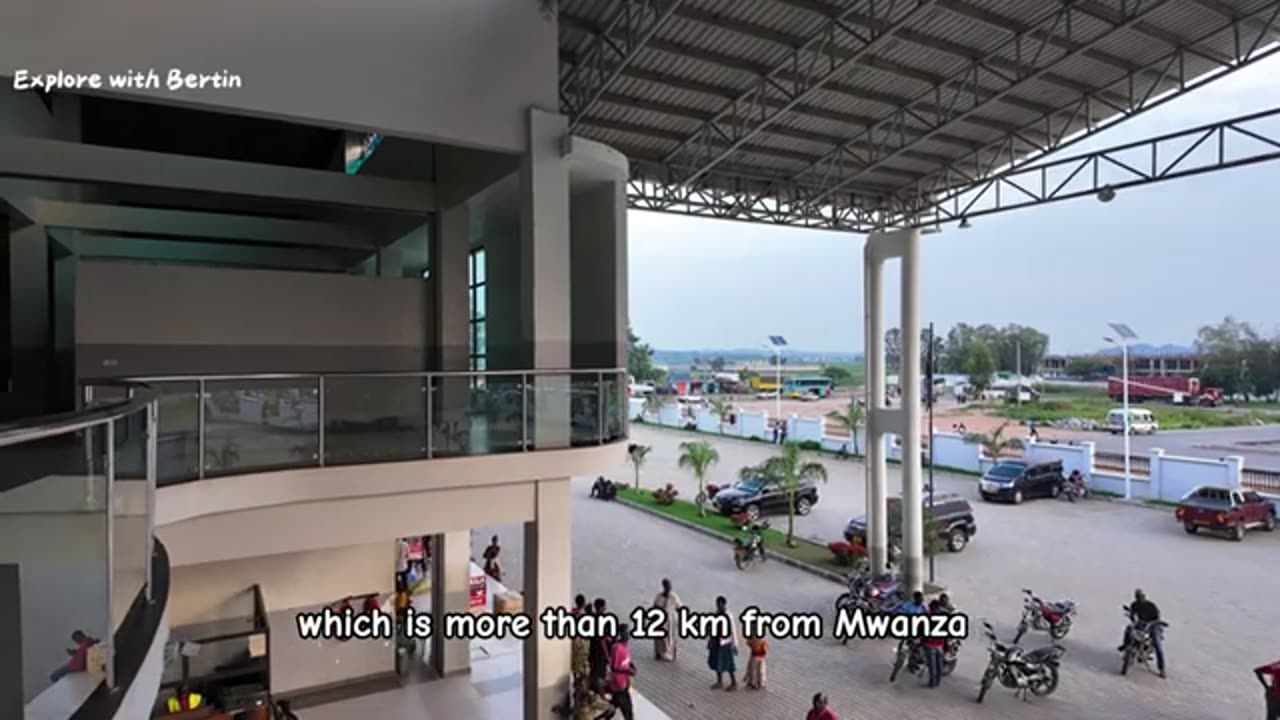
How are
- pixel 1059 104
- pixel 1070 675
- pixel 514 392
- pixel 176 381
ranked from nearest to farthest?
1. pixel 176 381
2. pixel 514 392
3. pixel 1070 675
4. pixel 1059 104

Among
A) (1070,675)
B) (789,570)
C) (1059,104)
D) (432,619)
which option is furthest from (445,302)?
(1059,104)

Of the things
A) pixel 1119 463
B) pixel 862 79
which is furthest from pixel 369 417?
pixel 1119 463

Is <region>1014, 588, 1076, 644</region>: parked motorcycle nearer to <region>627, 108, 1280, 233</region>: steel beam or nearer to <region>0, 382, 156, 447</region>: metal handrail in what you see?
<region>627, 108, 1280, 233</region>: steel beam

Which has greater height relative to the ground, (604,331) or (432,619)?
(604,331)

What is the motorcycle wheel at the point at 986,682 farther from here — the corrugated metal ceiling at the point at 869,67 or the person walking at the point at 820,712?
the corrugated metal ceiling at the point at 869,67

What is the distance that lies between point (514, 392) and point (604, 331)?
3251mm

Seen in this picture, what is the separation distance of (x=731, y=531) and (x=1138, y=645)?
11.3 m

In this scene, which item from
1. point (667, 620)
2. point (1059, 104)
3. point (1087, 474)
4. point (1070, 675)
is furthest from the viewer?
point (1087, 474)

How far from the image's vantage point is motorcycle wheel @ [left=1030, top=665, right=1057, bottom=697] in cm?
1052

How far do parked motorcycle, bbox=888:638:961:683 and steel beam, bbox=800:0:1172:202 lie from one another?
9.73 metres

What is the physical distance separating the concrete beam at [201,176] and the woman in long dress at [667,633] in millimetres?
7619

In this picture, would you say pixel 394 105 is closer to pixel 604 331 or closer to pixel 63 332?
pixel 604 331

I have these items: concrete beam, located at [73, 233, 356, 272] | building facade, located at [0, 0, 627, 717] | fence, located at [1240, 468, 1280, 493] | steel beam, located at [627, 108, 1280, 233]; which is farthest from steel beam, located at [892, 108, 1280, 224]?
fence, located at [1240, 468, 1280, 493]

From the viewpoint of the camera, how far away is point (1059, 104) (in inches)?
586
